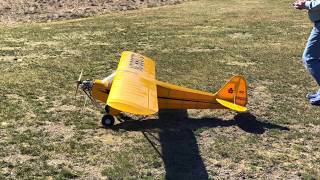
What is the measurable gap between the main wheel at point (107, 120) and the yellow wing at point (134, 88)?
2.70 ft

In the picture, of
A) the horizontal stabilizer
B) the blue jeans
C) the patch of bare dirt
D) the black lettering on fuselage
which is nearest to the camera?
the horizontal stabilizer

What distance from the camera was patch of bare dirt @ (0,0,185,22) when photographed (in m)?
26.7

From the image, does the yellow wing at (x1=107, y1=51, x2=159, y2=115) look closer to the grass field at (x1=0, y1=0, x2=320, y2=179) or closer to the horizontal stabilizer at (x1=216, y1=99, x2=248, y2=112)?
the grass field at (x1=0, y1=0, x2=320, y2=179)

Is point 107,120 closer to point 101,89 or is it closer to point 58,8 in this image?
point 101,89

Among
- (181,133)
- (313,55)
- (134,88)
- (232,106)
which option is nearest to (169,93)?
(181,133)

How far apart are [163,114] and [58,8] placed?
1806 centimetres

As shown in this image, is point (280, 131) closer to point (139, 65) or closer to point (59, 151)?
point (139, 65)

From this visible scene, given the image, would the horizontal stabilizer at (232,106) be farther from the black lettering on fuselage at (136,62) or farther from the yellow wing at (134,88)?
the black lettering on fuselage at (136,62)

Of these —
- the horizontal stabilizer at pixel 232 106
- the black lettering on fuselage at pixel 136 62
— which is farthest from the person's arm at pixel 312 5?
the black lettering on fuselage at pixel 136 62

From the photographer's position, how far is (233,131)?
37.7 ft

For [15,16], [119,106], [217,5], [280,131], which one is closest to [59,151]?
[119,106]

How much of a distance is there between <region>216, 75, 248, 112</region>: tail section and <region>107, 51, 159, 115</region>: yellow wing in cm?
173

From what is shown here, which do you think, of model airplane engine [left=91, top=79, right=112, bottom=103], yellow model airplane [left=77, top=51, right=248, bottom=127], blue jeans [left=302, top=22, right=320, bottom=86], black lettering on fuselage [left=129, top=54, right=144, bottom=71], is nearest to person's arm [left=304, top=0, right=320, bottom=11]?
blue jeans [left=302, top=22, right=320, bottom=86]

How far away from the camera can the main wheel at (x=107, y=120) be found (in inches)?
456
